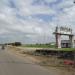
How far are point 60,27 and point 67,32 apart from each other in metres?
4.14

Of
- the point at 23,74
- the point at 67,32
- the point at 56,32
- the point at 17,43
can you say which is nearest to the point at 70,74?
the point at 23,74

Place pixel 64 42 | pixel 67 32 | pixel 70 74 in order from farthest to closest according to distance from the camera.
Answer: pixel 64 42 → pixel 67 32 → pixel 70 74

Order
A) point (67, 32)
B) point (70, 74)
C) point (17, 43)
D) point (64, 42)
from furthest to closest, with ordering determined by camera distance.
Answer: point (17, 43), point (64, 42), point (67, 32), point (70, 74)

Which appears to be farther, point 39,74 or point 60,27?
point 60,27

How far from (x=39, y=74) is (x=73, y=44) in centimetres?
7485

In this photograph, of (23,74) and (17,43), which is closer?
(23,74)

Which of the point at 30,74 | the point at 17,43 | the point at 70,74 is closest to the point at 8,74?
the point at 30,74

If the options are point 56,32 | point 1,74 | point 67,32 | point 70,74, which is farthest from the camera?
point 67,32

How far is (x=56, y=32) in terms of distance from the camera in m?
80.4

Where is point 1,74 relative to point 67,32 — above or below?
below

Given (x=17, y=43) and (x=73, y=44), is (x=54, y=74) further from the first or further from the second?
(x=17, y=43)

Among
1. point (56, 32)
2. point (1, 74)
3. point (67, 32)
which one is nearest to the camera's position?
point (1, 74)

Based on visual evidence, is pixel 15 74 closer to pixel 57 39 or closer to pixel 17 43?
pixel 57 39

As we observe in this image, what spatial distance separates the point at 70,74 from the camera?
16.1 m
